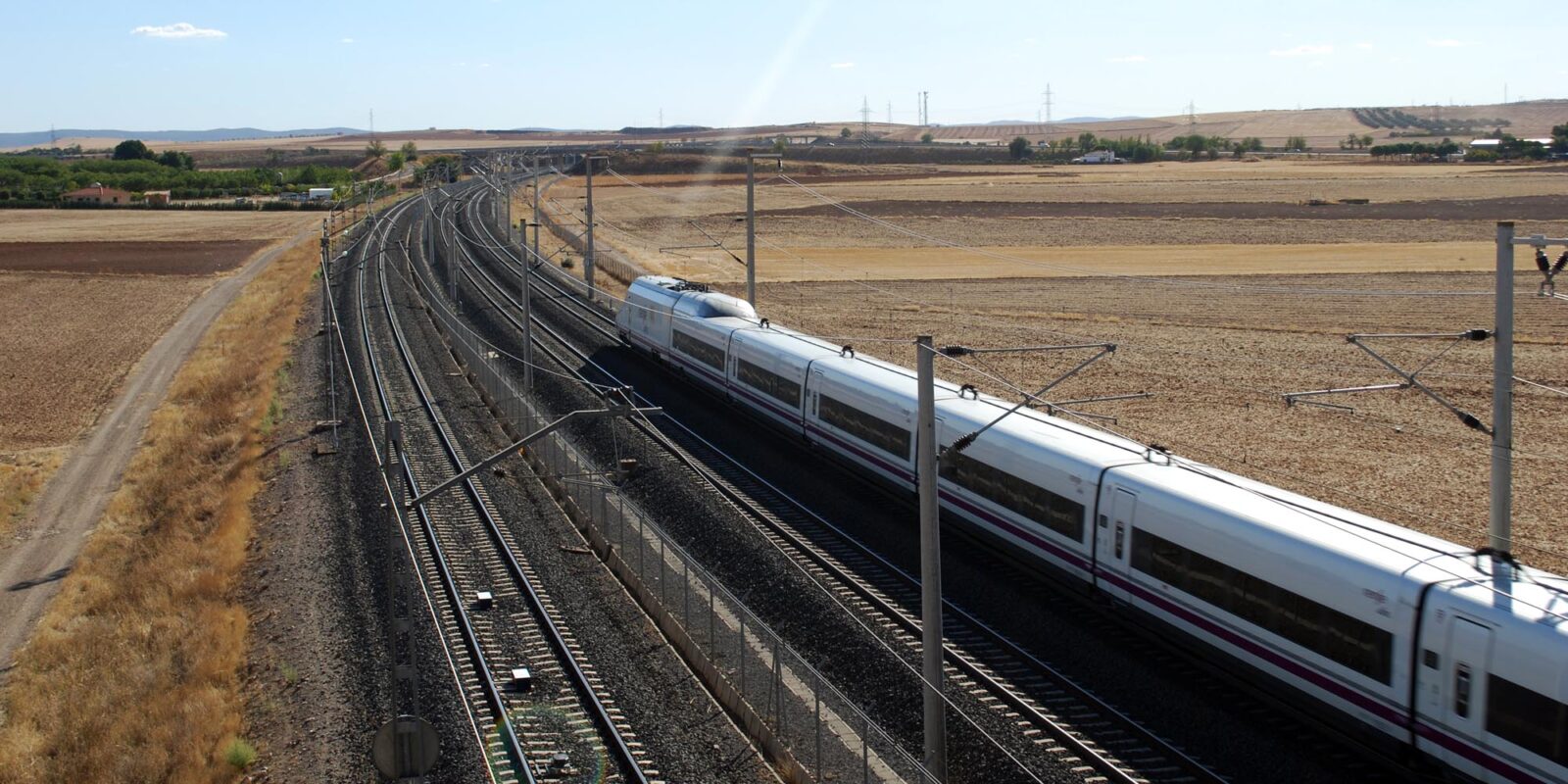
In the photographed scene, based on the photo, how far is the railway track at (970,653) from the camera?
16094mm

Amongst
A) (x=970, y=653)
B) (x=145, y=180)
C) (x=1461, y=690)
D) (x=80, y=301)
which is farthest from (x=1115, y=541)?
(x=145, y=180)

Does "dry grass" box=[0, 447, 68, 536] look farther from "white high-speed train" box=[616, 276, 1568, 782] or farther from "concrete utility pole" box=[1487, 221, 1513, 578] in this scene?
"concrete utility pole" box=[1487, 221, 1513, 578]

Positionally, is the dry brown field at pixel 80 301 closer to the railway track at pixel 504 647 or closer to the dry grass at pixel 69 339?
the dry grass at pixel 69 339

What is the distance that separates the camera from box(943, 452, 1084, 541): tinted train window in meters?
20.8

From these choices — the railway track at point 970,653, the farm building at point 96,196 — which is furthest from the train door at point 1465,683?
the farm building at point 96,196

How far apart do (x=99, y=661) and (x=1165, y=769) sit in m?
18.5

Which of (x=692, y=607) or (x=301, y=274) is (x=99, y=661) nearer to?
(x=692, y=607)

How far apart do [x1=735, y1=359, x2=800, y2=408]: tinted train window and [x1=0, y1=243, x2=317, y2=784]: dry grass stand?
12.6m

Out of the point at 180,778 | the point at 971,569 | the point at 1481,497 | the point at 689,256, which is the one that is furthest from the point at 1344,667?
the point at 689,256

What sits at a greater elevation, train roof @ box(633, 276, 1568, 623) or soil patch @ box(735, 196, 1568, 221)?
soil patch @ box(735, 196, 1568, 221)

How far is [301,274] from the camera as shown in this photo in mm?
80688

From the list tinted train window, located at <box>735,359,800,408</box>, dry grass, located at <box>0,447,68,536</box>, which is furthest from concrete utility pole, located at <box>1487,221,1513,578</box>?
dry grass, located at <box>0,447,68,536</box>

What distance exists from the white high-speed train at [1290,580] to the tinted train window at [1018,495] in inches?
1.3

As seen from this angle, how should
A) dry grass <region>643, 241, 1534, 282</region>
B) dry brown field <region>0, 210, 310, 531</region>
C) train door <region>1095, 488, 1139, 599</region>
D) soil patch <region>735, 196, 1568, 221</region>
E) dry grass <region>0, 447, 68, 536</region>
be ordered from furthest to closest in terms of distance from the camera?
soil patch <region>735, 196, 1568, 221</region>
dry grass <region>643, 241, 1534, 282</region>
dry brown field <region>0, 210, 310, 531</region>
dry grass <region>0, 447, 68, 536</region>
train door <region>1095, 488, 1139, 599</region>
